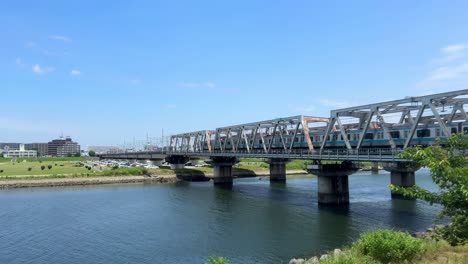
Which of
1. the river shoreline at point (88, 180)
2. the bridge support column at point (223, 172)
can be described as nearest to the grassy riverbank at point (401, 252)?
the bridge support column at point (223, 172)

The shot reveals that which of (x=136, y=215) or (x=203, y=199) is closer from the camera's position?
(x=136, y=215)

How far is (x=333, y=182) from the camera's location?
56875mm

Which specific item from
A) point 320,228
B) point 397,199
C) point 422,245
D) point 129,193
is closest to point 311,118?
point 397,199

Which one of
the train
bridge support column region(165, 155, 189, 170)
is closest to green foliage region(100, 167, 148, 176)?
bridge support column region(165, 155, 189, 170)

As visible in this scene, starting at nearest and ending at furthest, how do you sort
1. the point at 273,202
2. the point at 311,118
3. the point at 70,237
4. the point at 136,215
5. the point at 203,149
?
the point at 70,237, the point at 136,215, the point at 273,202, the point at 311,118, the point at 203,149

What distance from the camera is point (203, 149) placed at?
114 m

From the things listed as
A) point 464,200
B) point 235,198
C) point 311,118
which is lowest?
point 235,198

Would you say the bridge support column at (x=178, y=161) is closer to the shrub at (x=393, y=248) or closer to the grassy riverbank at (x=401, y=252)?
the shrub at (x=393, y=248)

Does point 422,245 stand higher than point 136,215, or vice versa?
point 422,245

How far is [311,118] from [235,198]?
19.0 metres

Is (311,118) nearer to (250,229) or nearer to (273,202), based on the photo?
(273,202)

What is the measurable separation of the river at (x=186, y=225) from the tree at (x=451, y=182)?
616 inches

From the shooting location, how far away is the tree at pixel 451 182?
13312mm

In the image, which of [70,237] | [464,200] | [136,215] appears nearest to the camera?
[464,200]
